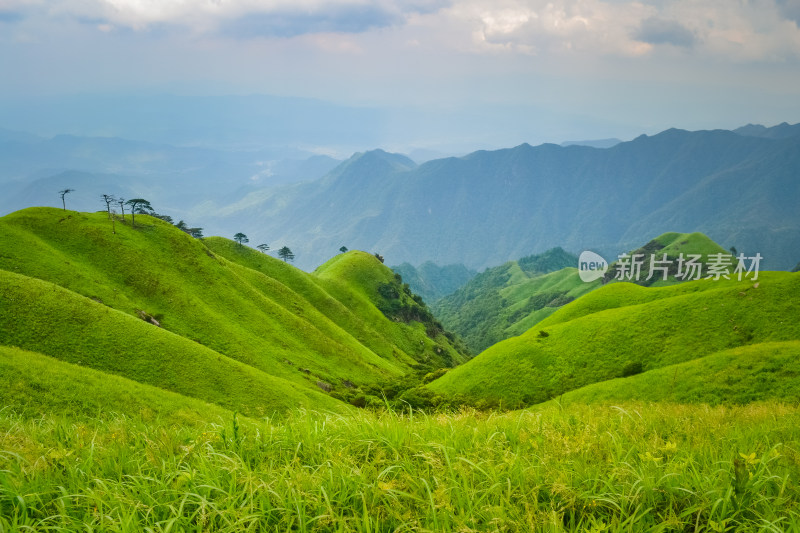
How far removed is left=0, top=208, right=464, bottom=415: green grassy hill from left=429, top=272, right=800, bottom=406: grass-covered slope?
85.6 feet

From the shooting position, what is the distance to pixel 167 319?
8056 cm

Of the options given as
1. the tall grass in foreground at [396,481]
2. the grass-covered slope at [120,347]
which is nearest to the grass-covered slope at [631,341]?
the grass-covered slope at [120,347]

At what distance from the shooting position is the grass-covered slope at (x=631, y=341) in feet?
190

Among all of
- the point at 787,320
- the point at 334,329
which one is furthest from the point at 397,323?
the point at 787,320

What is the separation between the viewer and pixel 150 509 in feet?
15.4

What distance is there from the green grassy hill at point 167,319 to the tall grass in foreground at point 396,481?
4651 centimetres

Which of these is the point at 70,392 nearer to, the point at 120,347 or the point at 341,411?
the point at 120,347

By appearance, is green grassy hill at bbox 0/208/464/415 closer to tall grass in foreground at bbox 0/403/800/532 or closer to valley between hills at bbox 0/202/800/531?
valley between hills at bbox 0/202/800/531

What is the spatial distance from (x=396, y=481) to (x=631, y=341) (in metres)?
66.5

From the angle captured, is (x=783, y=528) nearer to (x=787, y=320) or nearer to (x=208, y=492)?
(x=208, y=492)

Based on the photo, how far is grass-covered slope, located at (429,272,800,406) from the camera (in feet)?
190

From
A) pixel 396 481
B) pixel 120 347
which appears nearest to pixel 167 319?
pixel 120 347

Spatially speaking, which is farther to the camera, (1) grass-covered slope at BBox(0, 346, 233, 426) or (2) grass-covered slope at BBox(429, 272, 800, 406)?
(2) grass-covered slope at BBox(429, 272, 800, 406)

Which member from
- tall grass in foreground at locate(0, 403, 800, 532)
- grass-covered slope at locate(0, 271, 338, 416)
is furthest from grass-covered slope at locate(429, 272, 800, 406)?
tall grass in foreground at locate(0, 403, 800, 532)
